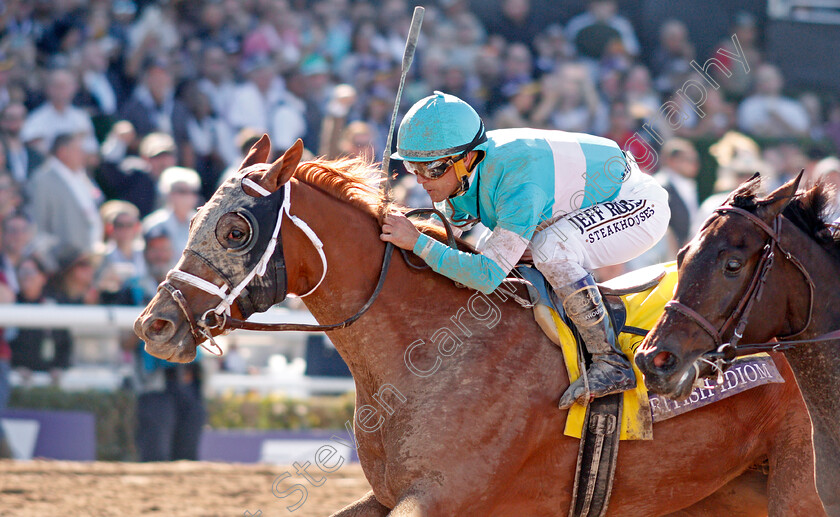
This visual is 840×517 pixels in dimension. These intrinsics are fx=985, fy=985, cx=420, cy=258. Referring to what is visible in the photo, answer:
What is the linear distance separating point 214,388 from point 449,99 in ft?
14.9

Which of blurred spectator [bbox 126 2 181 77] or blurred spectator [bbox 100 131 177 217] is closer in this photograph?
blurred spectator [bbox 100 131 177 217]

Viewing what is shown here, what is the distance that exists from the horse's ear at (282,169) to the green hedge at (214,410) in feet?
13.9

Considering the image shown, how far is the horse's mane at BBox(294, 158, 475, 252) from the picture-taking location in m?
4.02

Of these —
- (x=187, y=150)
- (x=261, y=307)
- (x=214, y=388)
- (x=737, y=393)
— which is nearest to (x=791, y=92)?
(x=187, y=150)

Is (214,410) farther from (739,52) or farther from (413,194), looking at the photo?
(739,52)

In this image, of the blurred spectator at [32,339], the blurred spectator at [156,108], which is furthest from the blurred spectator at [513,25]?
the blurred spectator at [32,339]

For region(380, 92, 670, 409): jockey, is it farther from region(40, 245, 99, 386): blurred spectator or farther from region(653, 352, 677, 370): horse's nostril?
region(40, 245, 99, 386): blurred spectator

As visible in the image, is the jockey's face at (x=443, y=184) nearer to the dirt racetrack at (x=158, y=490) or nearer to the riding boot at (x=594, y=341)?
the riding boot at (x=594, y=341)

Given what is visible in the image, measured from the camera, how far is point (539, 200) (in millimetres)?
3930

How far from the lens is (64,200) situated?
840cm

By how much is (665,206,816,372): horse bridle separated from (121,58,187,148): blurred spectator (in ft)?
23.5

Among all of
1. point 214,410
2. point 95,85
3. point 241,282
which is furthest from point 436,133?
point 95,85

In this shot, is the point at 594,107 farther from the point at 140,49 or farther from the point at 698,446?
the point at 698,446

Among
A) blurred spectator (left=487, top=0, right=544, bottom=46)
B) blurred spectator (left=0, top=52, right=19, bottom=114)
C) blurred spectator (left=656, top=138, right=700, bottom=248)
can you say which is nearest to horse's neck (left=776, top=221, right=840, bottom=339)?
blurred spectator (left=656, top=138, right=700, bottom=248)
